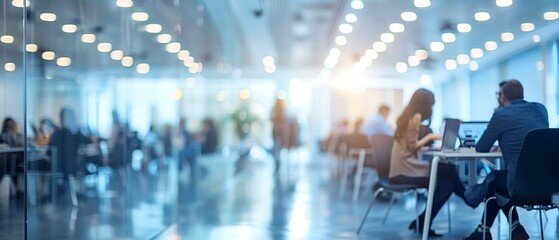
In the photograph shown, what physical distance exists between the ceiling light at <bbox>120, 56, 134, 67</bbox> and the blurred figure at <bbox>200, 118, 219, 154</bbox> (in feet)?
17.0

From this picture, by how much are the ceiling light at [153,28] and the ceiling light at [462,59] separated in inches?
170

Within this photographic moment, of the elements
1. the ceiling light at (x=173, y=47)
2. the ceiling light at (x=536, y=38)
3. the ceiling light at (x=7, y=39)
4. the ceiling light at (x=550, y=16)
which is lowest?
the ceiling light at (x=7, y=39)

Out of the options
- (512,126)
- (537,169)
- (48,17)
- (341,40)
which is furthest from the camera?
(341,40)

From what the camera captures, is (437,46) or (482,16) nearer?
(482,16)

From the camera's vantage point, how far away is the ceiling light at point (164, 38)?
741 cm

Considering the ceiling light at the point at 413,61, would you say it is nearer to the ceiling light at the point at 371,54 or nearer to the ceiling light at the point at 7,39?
the ceiling light at the point at 371,54

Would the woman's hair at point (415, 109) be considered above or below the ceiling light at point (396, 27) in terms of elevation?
below

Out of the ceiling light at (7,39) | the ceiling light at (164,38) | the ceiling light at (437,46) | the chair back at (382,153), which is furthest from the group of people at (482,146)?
the ceiling light at (437,46)

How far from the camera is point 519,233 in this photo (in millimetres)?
4949

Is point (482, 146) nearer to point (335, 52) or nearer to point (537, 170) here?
point (537, 170)

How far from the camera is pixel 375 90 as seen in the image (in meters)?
14.4

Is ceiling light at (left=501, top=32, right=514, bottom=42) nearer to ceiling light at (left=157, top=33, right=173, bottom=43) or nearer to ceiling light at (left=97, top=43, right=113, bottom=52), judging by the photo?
ceiling light at (left=157, top=33, right=173, bottom=43)

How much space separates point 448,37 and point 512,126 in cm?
540

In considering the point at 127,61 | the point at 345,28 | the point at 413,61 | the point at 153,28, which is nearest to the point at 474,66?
the point at 345,28
